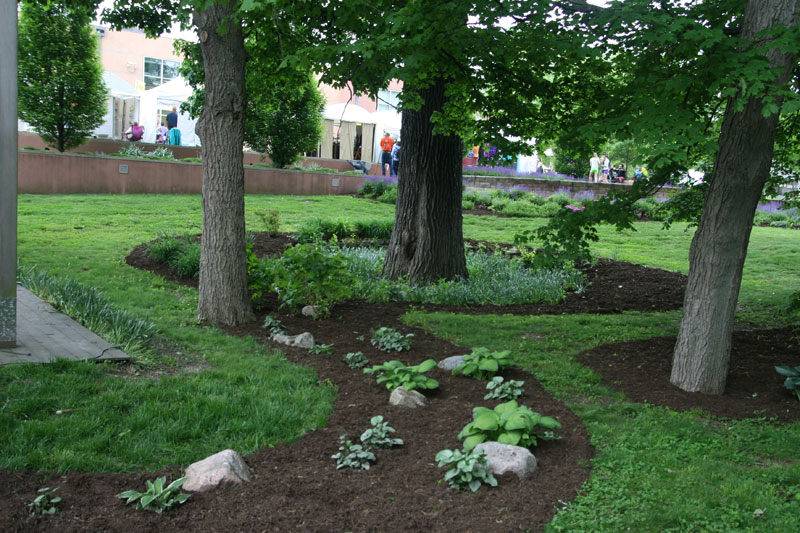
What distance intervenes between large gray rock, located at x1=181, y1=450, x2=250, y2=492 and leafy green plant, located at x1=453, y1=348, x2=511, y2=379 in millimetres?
2091

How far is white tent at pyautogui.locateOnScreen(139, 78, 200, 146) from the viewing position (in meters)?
23.3

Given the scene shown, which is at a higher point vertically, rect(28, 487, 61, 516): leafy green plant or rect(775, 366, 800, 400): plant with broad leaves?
rect(775, 366, 800, 400): plant with broad leaves

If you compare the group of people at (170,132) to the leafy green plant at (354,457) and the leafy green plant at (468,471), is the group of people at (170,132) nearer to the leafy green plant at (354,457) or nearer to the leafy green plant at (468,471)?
the leafy green plant at (354,457)

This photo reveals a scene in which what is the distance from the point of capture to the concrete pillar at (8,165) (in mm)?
4805

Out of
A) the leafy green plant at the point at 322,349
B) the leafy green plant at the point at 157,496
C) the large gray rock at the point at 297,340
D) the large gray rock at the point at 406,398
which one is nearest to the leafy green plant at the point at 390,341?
the leafy green plant at the point at 322,349

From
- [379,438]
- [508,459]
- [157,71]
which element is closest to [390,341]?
[379,438]

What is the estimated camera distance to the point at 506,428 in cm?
373

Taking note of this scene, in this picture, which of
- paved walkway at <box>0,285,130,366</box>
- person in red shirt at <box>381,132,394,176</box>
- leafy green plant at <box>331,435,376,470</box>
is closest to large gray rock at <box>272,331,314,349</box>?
paved walkway at <box>0,285,130,366</box>

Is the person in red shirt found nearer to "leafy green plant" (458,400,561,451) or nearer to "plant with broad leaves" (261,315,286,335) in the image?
"plant with broad leaves" (261,315,286,335)

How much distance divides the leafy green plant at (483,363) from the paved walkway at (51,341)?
2.60m

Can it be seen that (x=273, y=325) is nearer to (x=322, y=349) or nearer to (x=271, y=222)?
(x=322, y=349)

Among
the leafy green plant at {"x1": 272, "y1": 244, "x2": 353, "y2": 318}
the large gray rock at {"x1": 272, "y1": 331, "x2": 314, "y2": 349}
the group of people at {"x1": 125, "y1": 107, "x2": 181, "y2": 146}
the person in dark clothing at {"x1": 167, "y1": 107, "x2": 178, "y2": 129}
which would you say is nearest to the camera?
the large gray rock at {"x1": 272, "y1": 331, "x2": 314, "y2": 349}

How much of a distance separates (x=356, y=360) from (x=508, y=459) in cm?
214

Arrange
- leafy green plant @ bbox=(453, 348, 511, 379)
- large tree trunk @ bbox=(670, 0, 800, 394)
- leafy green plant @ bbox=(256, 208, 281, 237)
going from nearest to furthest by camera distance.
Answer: large tree trunk @ bbox=(670, 0, 800, 394) < leafy green plant @ bbox=(453, 348, 511, 379) < leafy green plant @ bbox=(256, 208, 281, 237)
